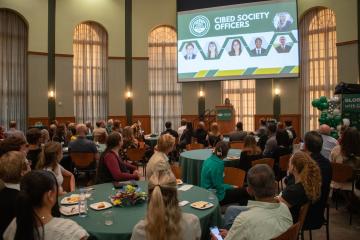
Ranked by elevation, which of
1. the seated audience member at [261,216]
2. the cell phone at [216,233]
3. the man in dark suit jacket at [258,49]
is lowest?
the cell phone at [216,233]

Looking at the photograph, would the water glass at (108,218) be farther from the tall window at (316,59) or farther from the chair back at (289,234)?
Result: the tall window at (316,59)

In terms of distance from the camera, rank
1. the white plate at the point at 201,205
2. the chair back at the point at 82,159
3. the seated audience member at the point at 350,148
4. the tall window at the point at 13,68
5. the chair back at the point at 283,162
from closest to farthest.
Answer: the white plate at the point at 201,205 < the seated audience member at the point at 350,148 < the chair back at the point at 283,162 < the chair back at the point at 82,159 < the tall window at the point at 13,68

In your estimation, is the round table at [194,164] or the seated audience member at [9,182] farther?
the round table at [194,164]

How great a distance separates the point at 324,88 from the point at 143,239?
42.4 feet

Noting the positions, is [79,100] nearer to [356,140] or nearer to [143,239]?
[356,140]

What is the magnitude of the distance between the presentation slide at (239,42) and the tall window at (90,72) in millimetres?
3569

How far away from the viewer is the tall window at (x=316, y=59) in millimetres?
13234

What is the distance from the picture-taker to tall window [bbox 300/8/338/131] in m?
13.2

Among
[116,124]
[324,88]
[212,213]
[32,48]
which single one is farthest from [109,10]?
[212,213]

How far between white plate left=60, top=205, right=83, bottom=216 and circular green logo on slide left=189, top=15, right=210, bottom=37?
458 inches

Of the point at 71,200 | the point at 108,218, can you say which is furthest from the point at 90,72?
the point at 108,218

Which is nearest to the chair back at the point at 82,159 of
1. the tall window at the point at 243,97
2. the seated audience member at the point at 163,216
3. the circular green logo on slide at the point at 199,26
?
the seated audience member at the point at 163,216

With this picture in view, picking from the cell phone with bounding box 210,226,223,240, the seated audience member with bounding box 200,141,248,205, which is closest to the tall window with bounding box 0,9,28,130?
the seated audience member with bounding box 200,141,248,205

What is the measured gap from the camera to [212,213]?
296 centimetres
